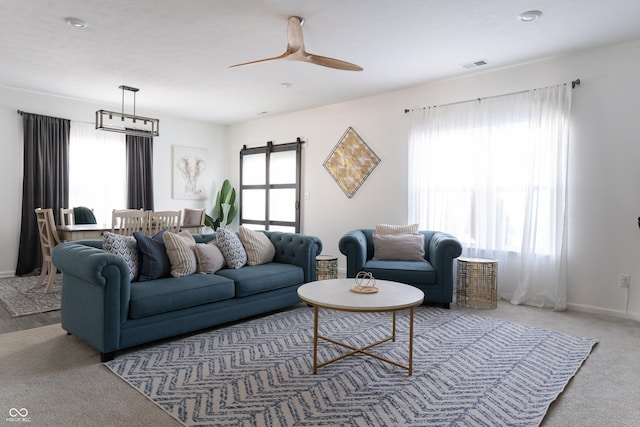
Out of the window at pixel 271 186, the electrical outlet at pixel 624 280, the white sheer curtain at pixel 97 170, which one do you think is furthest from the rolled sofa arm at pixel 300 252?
the white sheer curtain at pixel 97 170

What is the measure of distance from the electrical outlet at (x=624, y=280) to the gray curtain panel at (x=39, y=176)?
6.89m

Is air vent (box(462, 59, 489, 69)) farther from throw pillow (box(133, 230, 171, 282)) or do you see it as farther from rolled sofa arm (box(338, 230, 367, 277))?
throw pillow (box(133, 230, 171, 282))

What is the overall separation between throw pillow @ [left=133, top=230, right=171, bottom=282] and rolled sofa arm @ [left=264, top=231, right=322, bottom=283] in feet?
4.07

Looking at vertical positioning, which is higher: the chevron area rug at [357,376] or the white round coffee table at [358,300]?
the white round coffee table at [358,300]

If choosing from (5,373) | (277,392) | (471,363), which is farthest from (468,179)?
(5,373)

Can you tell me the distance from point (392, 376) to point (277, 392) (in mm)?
724

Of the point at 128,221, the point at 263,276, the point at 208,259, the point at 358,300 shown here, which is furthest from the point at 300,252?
the point at 128,221

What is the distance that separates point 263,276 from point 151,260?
97cm

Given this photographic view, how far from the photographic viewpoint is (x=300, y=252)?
406 cm

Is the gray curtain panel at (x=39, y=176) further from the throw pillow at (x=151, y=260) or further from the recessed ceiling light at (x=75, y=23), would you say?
the throw pillow at (x=151, y=260)

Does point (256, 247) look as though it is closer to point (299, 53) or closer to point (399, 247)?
point (399, 247)

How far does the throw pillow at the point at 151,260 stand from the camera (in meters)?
3.16

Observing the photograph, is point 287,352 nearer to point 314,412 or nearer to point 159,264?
point 314,412

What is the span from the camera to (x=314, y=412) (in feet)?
6.66
